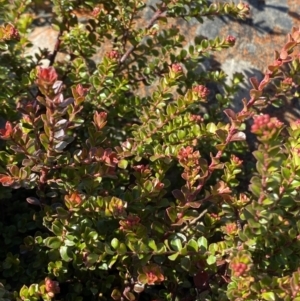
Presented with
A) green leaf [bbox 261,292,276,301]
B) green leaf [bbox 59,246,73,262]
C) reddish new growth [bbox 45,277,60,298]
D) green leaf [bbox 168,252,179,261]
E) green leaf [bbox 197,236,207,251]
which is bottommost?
green leaf [bbox 59,246,73,262]

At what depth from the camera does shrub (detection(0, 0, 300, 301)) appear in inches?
57.1

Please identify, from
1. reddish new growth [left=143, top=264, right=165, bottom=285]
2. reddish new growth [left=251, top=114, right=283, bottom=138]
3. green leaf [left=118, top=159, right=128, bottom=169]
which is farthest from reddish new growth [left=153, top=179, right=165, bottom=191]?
reddish new growth [left=251, top=114, right=283, bottom=138]

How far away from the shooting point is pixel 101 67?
1.96m

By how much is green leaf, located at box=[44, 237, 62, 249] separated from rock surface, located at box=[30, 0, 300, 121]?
117cm

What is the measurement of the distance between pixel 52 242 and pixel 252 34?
1517 millimetres

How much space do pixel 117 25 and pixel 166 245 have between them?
94cm

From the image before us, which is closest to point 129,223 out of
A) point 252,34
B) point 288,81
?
point 288,81

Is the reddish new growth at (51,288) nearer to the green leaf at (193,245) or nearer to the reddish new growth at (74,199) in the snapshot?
the reddish new growth at (74,199)

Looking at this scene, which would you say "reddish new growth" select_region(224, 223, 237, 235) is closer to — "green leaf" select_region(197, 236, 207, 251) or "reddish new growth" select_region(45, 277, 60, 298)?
"green leaf" select_region(197, 236, 207, 251)

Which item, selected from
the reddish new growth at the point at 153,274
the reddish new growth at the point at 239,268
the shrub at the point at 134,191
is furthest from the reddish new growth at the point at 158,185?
the reddish new growth at the point at 239,268

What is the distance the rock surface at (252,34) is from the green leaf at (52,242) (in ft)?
3.84

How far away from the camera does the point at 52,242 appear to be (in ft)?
5.26

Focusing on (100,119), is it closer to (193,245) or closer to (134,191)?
(134,191)

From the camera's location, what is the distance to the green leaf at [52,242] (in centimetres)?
160
